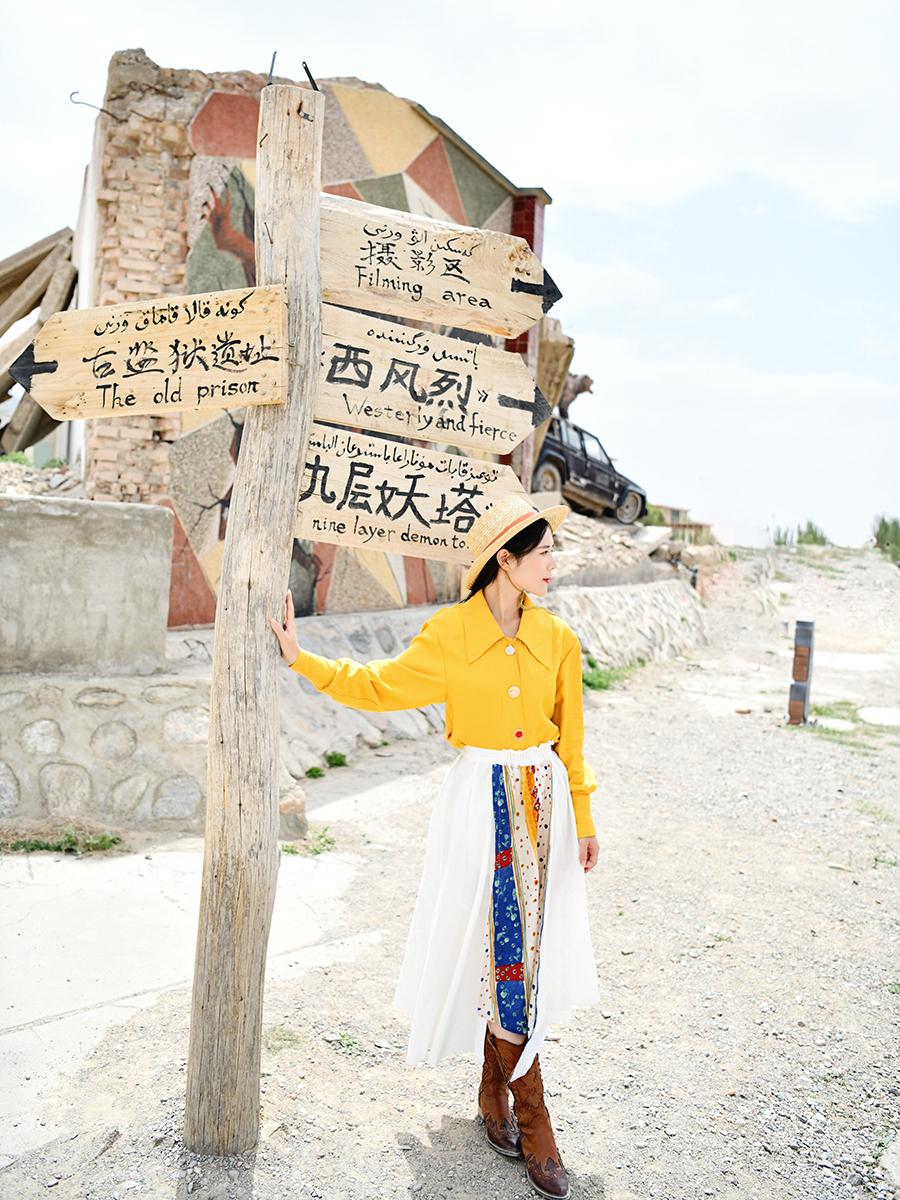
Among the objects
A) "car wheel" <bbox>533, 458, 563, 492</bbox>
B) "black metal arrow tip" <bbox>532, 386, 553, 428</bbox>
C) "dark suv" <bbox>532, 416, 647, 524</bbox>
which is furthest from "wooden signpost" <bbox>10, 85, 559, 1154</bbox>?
"car wheel" <bbox>533, 458, 563, 492</bbox>

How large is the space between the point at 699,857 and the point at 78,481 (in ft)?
19.0

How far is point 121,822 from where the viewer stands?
4.54 metres

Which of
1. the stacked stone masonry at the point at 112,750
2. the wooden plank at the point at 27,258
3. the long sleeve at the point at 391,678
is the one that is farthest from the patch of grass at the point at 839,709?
the wooden plank at the point at 27,258

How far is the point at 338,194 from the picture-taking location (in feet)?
24.7

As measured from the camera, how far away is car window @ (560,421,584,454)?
15.3m

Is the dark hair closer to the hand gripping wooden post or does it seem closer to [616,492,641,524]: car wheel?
the hand gripping wooden post

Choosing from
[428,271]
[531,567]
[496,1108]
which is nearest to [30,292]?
[428,271]

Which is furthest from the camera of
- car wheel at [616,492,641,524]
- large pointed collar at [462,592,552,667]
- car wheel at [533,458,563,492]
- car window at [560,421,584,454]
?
car wheel at [616,492,641,524]

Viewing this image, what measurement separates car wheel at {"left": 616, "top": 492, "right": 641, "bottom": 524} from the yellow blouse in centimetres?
1439

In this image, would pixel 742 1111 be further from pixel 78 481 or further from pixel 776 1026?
pixel 78 481

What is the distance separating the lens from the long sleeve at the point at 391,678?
2402mm

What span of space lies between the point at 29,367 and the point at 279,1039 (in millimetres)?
2254

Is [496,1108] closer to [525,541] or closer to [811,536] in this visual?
[525,541]

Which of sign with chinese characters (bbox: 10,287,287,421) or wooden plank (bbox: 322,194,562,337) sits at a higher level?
wooden plank (bbox: 322,194,562,337)
